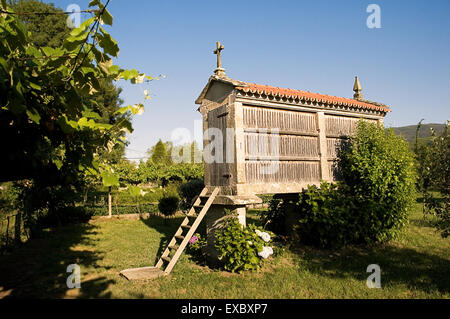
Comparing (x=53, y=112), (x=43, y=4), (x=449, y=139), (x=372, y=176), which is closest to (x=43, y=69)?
(x=53, y=112)

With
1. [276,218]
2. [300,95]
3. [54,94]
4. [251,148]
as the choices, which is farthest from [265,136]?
[54,94]

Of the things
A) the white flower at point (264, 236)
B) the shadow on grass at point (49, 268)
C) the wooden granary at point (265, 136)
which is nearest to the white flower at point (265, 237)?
the white flower at point (264, 236)

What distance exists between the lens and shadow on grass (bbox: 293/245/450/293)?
5852 millimetres

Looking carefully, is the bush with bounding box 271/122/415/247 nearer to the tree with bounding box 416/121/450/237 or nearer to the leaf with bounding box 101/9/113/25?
the tree with bounding box 416/121/450/237

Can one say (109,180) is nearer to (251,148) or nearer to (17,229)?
(251,148)

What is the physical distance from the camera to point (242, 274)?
6512 mm

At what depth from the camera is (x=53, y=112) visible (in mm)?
2396

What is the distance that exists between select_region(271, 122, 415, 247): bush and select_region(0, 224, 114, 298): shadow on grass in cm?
604

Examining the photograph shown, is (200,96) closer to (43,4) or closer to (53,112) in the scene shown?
(53,112)

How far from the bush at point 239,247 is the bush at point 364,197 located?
7.47 feet

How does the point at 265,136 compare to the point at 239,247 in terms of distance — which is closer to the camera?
the point at 239,247

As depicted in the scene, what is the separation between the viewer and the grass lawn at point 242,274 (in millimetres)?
5500

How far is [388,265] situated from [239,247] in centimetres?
389

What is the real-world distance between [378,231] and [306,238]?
222 centimetres
